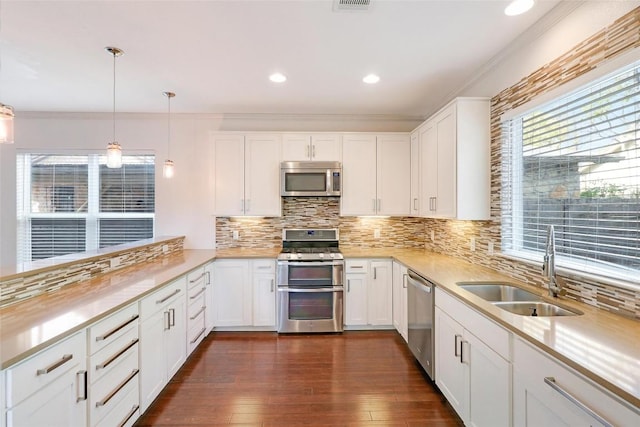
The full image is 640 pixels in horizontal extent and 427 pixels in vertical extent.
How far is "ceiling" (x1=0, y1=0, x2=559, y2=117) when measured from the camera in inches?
75.1

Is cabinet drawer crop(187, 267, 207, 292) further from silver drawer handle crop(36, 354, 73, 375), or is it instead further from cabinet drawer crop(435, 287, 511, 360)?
cabinet drawer crop(435, 287, 511, 360)

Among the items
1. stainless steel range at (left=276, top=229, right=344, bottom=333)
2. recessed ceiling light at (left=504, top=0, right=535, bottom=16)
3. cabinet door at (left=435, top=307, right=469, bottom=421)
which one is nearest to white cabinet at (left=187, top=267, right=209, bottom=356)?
stainless steel range at (left=276, top=229, right=344, bottom=333)

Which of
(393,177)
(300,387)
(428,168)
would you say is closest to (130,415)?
(300,387)

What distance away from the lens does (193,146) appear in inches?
159

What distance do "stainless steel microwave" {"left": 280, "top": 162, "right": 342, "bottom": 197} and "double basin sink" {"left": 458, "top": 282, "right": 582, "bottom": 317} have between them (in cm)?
194

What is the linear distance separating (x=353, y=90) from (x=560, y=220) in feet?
7.14

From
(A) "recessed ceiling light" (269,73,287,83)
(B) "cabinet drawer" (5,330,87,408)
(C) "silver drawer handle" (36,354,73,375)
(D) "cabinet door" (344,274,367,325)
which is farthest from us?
(D) "cabinet door" (344,274,367,325)

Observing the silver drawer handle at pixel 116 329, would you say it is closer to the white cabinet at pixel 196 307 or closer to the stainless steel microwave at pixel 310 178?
the white cabinet at pixel 196 307

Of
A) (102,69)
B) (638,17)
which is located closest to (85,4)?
(102,69)

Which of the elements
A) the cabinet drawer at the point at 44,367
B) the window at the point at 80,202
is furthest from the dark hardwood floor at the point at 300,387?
the window at the point at 80,202

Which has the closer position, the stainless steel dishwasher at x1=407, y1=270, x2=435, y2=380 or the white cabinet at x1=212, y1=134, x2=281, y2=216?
the stainless steel dishwasher at x1=407, y1=270, x2=435, y2=380

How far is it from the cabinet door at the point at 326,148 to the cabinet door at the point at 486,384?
8.27ft

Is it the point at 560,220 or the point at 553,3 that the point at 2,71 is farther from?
the point at 560,220

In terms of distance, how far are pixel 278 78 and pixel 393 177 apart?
1.82 m
